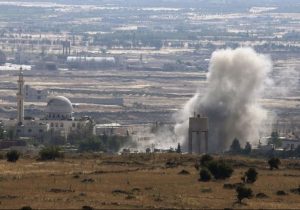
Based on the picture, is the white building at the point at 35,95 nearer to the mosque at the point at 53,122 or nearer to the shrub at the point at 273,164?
the mosque at the point at 53,122

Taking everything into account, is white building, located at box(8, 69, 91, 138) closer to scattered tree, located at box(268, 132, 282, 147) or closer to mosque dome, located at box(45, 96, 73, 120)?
mosque dome, located at box(45, 96, 73, 120)

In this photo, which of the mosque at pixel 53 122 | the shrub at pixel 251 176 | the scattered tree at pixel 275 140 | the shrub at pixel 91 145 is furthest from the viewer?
the mosque at pixel 53 122

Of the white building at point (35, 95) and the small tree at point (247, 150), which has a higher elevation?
the small tree at point (247, 150)

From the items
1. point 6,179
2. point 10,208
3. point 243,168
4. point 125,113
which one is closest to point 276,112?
point 125,113

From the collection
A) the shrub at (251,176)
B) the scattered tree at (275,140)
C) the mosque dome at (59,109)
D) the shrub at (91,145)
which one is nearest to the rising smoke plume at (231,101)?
the scattered tree at (275,140)

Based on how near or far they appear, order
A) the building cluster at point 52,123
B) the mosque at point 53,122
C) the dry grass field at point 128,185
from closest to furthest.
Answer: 1. the dry grass field at point 128,185
2. the building cluster at point 52,123
3. the mosque at point 53,122

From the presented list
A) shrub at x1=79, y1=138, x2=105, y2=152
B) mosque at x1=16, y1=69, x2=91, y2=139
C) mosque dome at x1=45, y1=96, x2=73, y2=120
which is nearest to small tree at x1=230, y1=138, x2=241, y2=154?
shrub at x1=79, y1=138, x2=105, y2=152

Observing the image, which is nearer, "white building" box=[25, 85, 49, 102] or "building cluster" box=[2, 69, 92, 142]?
"building cluster" box=[2, 69, 92, 142]

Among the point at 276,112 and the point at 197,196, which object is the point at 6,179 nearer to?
the point at 197,196
